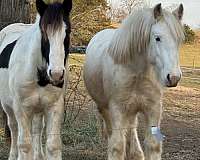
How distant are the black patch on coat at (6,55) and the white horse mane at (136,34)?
114 cm

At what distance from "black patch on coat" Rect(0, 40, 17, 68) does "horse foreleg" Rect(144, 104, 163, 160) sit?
1665mm

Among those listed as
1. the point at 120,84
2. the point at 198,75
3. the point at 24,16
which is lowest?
the point at 198,75

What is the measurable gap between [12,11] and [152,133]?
3.51 m

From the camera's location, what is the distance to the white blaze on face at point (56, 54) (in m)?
4.61

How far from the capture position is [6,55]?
19.4 feet

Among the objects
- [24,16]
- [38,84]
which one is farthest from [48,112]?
[24,16]

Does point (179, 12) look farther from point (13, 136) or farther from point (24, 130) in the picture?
point (13, 136)

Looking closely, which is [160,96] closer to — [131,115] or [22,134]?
[131,115]

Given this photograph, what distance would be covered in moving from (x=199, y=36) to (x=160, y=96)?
103ft

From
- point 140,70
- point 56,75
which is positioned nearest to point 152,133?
point 140,70

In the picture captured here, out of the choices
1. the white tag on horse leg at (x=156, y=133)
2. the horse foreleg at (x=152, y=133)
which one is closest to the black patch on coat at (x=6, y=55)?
the horse foreleg at (x=152, y=133)

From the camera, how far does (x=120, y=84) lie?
5.43m

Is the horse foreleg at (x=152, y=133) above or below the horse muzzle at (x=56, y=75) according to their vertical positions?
below

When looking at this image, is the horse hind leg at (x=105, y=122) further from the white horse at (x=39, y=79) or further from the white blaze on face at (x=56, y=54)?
the white blaze on face at (x=56, y=54)
